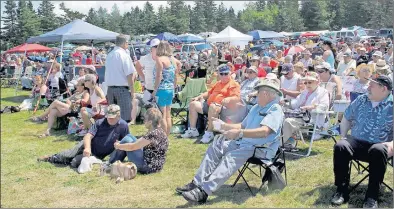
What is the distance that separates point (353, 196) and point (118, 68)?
375 centimetres

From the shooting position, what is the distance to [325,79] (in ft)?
21.1

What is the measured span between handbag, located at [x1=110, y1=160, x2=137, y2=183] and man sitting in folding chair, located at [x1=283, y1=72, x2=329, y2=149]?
193cm

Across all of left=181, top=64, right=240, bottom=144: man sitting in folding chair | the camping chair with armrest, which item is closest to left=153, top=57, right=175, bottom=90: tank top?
left=181, top=64, right=240, bottom=144: man sitting in folding chair

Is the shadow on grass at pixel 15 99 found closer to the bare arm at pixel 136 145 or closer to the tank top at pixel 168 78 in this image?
the tank top at pixel 168 78

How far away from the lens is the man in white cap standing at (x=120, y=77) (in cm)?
635

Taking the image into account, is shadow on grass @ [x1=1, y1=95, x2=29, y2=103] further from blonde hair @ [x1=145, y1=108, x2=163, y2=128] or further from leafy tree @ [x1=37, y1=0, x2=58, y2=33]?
leafy tree @ [x1=37, y1=0, x2=58, y2=33]

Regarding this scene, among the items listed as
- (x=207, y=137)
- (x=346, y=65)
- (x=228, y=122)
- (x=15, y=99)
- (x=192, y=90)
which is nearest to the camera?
(x=228, y=122)

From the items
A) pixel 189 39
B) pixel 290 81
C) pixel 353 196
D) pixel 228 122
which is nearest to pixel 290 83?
pixel 290 81

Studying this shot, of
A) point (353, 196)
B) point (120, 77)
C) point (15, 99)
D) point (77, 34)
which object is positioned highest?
point (77, 34)

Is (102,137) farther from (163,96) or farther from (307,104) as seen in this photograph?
(307,104)

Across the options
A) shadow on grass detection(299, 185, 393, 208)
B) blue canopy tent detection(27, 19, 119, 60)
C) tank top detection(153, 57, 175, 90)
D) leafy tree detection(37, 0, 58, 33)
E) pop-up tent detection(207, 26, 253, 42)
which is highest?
leafy tree detection(37, 0, 58, 33)

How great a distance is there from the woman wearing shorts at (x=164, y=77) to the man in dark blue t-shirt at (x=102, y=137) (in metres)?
0.84

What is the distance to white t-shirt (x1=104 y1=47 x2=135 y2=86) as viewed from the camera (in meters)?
6.34

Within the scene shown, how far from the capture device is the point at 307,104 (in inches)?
227
